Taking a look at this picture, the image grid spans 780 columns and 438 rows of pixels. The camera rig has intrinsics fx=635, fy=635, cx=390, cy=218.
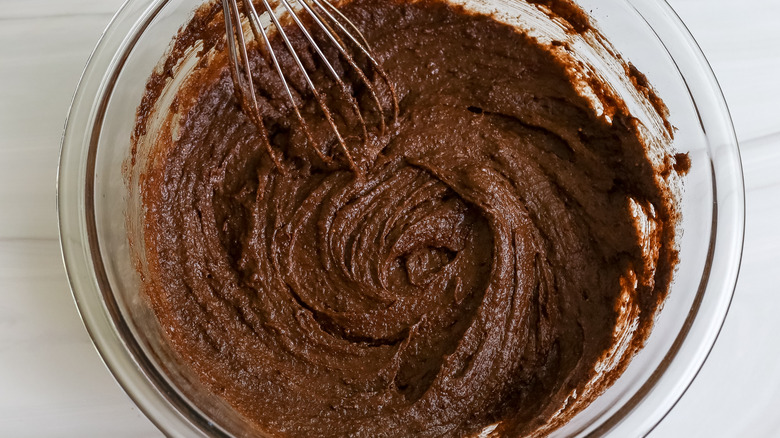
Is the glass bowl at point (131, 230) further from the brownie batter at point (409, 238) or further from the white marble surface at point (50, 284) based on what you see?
the white marble surface at point (50, 284)

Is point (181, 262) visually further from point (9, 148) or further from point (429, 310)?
point (429, 310)

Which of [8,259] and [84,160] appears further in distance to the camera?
[8,259]

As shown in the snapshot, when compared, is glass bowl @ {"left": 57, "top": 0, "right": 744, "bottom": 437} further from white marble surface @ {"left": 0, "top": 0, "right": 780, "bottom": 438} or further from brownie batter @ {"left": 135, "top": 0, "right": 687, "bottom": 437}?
white marble surface @ {"left": 0, "top": 0, "right": 780, "bottom": 438}

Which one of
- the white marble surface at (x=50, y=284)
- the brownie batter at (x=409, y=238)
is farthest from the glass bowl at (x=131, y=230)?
the white marble surface at (x=50, y=284)

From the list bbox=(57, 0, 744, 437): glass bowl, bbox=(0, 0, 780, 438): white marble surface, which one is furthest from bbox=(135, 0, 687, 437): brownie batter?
bbox=(0, 0, 780, 438): white marble surface

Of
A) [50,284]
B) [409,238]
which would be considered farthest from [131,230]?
[409,238]

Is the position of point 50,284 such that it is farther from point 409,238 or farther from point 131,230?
point 409,238

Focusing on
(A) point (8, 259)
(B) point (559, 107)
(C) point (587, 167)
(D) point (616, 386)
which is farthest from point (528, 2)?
(A) point (8, 259)
